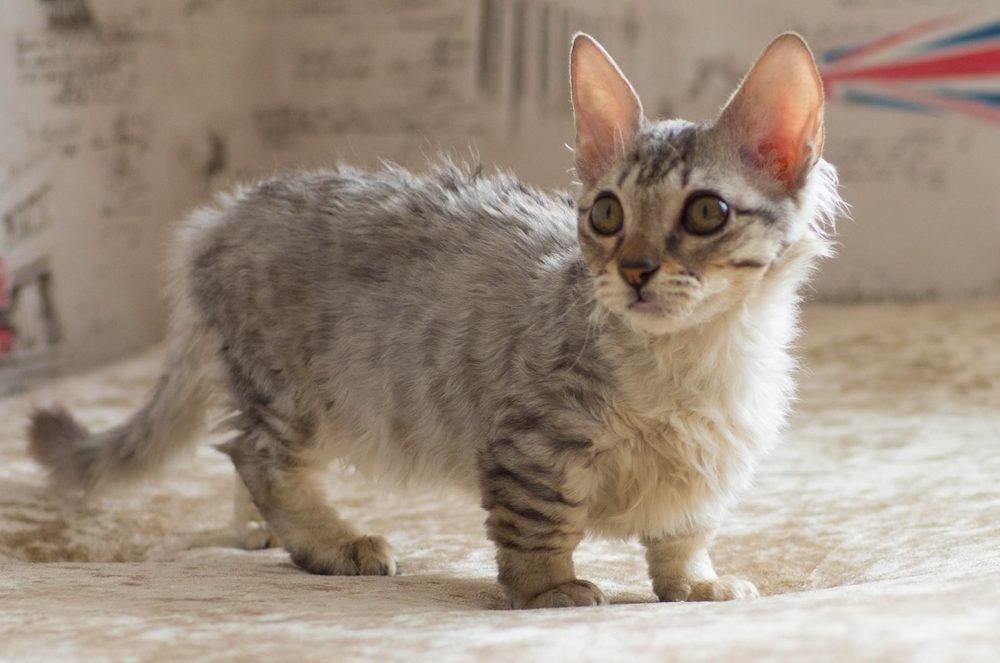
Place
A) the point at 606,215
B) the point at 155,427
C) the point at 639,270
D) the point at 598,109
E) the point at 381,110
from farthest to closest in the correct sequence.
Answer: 1. the point at 381,110
2. the point at 155,427
3. the point at 598,109
4. the point at 606,215
5. the point at 639,270

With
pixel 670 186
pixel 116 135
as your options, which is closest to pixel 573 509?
pixel 670 186

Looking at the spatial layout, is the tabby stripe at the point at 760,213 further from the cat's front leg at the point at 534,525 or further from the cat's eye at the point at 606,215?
the cat's front leg at the point at 534,525

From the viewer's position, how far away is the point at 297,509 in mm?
2592

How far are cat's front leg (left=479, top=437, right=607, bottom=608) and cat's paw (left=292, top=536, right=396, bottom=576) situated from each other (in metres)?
0.39

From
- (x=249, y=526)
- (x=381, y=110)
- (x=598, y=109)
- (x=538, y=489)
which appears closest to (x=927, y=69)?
(x=381, y=110)

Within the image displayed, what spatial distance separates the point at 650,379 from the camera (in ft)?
6.88

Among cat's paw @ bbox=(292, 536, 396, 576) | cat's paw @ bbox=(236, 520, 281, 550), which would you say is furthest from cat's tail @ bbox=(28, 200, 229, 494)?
cat's paw @ bbox=(292, 536, 396, 576)

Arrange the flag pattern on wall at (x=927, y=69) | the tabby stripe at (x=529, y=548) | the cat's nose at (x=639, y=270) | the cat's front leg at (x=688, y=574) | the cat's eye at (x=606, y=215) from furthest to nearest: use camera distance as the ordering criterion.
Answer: the flag pattern on wall at (x=927, y=69)
the cat's front leg at (x=688, y=574)
the tabby stripe at (x=529, y=548)
the cat's eye at (x=606, y=215)
the cat's nose at (x=639, y=270)

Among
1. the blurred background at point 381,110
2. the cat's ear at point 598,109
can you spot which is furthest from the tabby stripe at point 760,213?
the blurred background at point 381,110

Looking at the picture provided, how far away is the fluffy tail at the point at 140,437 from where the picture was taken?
2820mm

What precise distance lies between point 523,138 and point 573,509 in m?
3.33

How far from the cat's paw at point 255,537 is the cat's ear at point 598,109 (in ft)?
3.80

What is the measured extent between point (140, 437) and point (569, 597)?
3.85 feet

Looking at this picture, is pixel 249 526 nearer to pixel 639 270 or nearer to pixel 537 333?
pixel 537 333
